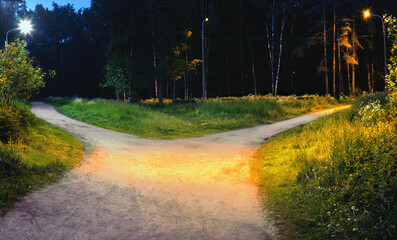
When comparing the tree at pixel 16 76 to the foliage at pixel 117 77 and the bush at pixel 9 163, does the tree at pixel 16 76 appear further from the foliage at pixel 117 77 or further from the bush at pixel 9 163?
the foliage at pixel 117 77

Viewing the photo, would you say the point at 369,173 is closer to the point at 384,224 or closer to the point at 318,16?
the point at 384,224

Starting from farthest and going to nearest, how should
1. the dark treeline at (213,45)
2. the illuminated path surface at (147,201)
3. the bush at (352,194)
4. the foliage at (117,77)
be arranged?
the foliage at (117,77) < the dark treeline at (213,45) < the illuminated path surface at (147,201) < the bush at (352,194)

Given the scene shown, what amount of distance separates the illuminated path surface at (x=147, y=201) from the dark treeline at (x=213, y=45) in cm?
Result: 2235

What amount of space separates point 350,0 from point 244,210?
120ft

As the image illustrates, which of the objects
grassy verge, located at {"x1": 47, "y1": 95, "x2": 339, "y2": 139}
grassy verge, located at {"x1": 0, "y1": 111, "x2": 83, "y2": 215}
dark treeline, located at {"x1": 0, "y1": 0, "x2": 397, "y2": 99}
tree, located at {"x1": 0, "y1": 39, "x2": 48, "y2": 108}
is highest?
dark treeline, located at {"x1": 0, "y1": 0, "x2": 397, "y2": 99}

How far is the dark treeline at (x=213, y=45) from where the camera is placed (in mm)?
33625

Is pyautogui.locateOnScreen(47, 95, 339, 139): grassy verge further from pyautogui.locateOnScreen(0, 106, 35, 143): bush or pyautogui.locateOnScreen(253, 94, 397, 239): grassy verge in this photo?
pyautogui.locateOnScreen(253, 94, 397, 239): grassy verge

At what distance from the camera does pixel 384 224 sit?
4078 mm

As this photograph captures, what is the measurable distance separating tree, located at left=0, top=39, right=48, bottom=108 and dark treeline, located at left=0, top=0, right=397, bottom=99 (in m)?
21.1

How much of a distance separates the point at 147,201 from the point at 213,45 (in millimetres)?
45416

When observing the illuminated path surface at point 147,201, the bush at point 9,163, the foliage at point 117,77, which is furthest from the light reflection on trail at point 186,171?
the foliage at point 117,77

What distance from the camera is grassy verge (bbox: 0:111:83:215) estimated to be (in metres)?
6.47

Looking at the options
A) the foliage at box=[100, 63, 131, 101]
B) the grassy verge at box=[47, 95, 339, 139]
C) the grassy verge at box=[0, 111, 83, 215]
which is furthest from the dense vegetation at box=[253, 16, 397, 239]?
the foliage at box=[100, 63, 131, 101]

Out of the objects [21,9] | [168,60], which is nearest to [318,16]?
[168,60]
